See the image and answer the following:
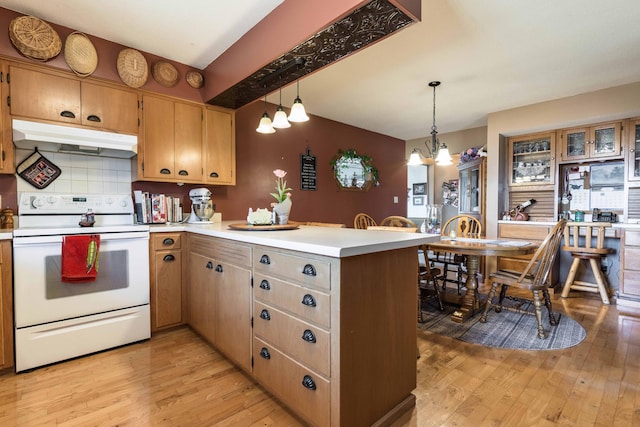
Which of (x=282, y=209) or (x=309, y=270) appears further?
(x=282, y=209)

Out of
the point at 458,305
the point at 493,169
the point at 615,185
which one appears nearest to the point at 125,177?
the point at 458,305

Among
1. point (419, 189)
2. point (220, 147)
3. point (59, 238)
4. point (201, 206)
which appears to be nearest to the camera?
point (59, 238)

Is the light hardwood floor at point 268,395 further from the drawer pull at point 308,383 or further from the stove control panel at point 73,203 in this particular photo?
the stove control panel at point 73,203

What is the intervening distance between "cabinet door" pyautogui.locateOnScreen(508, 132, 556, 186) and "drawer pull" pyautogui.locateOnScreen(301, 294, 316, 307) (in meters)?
4.16

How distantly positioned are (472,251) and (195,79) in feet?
9.69

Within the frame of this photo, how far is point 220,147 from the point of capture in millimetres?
3119

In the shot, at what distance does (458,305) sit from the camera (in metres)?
3.17

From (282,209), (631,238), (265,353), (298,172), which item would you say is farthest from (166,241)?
(631,238)

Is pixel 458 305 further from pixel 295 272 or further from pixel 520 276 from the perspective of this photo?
pixel 295 272

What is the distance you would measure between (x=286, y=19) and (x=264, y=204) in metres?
2.27

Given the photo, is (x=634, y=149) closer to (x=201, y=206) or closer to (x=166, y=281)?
(x=201, y=206)

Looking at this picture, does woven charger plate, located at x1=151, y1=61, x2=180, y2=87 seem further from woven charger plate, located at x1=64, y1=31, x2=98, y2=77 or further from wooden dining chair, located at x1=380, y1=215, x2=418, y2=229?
wooden dining chair, located at x1=380, y1=215, x2=418, y2=229

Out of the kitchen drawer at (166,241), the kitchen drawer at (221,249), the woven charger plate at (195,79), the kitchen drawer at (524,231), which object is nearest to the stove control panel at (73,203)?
the kitchen drawer at (166,241)

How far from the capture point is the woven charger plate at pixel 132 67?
2.52 meters
